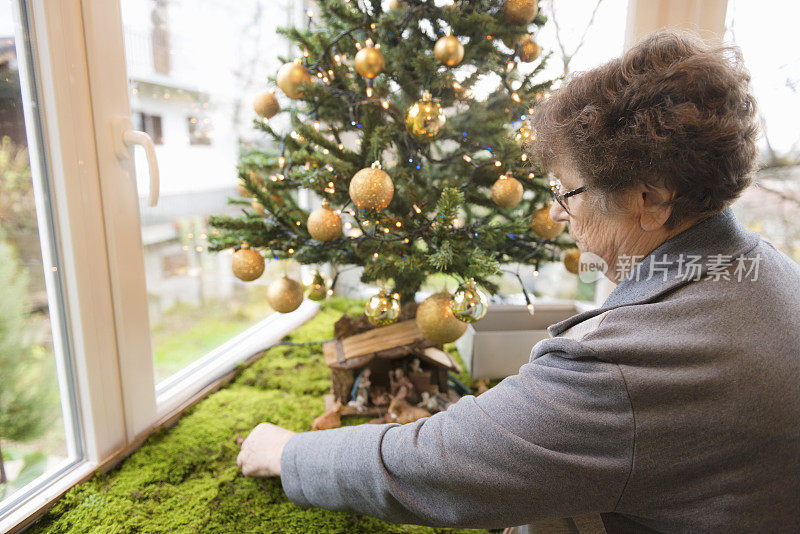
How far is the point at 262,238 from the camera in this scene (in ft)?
3.41

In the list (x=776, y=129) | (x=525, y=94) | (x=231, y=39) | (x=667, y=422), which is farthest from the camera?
(x=231, y=39)

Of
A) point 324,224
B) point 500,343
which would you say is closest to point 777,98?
point 500,343

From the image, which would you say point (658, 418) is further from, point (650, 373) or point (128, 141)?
point (128, 141)

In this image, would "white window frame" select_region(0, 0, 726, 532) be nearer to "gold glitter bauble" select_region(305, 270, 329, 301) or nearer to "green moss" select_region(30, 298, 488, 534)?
"green moss" select_region(30, 298, 488, 534)

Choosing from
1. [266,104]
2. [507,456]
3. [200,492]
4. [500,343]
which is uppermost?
[266,104]

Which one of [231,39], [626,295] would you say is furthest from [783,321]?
[231,39]

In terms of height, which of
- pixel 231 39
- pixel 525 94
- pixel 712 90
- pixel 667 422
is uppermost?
pixel 231 39

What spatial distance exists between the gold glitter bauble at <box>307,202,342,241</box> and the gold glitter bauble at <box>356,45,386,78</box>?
29cm

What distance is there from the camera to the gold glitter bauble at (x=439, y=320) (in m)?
0.93

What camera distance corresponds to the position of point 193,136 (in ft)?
4.45

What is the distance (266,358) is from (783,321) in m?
1.34

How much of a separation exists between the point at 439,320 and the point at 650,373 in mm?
472

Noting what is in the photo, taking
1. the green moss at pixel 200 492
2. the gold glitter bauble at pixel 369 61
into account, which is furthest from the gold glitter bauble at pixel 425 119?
the green moss at pixel 200 492

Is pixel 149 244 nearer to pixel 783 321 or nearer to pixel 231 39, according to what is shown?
pixel 231 39
